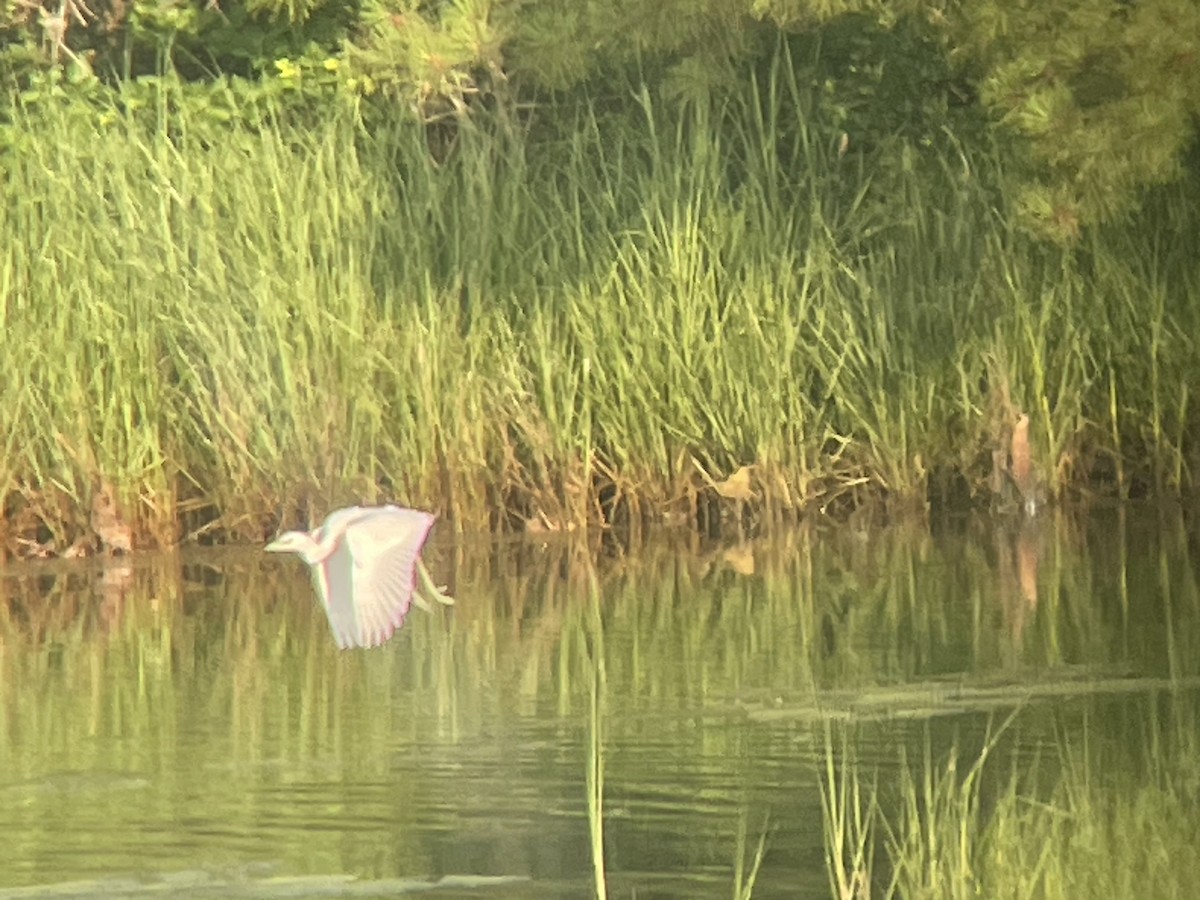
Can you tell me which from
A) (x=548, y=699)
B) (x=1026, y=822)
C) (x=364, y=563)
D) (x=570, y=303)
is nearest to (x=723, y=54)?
(x=570, y=303)

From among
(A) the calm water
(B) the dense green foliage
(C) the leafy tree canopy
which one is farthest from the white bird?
(B) the dense green foliage

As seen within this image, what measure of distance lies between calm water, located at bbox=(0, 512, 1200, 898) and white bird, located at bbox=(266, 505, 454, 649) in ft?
1.61

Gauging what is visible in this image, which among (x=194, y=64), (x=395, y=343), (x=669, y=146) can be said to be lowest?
(x=395, y=343)

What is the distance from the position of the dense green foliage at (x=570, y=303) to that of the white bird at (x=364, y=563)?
20.1ft

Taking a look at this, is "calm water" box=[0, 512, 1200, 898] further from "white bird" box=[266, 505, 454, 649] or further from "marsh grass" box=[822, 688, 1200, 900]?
"white bird" box=[266, 505, 454, 649]

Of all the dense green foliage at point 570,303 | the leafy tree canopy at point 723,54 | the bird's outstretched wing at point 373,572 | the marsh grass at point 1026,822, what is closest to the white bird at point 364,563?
Result: the bird's outstretched wing at point 373,572

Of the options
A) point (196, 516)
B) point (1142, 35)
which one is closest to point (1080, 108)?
point (1142, 35)

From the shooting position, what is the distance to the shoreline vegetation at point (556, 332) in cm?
1384

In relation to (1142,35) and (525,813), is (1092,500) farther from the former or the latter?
(525,813)

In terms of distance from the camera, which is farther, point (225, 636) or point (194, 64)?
point (194, 64)

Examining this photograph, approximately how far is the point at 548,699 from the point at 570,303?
491 cm

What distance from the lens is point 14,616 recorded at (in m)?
12.0

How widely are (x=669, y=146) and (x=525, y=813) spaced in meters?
7.51

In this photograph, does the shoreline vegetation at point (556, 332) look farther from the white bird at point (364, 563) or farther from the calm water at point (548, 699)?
the white bird at point (364, 563)
